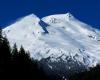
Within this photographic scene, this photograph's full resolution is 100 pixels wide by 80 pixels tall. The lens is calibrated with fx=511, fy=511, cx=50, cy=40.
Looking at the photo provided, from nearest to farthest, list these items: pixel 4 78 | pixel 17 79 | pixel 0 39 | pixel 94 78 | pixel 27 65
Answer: pixel 4 78
pixel 17 79
pixel 0 39
pixel 27 65
pixel 94 78

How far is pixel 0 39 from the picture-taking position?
62.5 m

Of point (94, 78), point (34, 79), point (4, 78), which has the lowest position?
point (4, 78)

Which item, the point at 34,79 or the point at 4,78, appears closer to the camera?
the point at 4,78

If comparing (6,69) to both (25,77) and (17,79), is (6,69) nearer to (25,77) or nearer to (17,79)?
(17,79)

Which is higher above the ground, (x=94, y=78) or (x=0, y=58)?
(x=94, y=78)

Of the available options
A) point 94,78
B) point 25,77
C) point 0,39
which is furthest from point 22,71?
point 94,78

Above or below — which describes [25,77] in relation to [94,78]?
below

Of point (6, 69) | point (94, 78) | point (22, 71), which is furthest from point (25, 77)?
point (94, 78)

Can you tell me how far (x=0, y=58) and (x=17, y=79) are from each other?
395 cm

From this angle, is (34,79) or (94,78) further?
(94,78)

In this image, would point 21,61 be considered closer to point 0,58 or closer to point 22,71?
point 22,71

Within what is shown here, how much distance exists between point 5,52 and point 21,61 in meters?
6.60

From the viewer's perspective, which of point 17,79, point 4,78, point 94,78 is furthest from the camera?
point 94,78

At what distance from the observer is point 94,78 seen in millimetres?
136500
